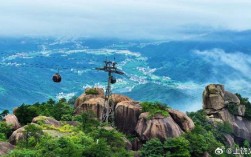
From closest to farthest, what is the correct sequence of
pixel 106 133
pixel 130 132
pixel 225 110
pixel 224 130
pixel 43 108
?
pixel 106 133 < pixel 130 132 < pixel 43 108 < pixel 224 130 < pixel 225 110

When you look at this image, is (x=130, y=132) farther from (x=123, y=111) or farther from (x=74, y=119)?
(x=74, y=119)

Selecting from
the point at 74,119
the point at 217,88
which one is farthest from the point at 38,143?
the point at 217,88

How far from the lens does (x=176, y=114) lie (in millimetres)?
44719

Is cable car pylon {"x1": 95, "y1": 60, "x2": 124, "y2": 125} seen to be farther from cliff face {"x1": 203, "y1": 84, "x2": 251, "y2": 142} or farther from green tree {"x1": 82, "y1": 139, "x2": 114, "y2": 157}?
cliff face {"x1": 203, "y1": 84, "x2": 251, "y2": 142}

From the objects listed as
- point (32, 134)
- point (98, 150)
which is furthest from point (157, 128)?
point (32, 134)

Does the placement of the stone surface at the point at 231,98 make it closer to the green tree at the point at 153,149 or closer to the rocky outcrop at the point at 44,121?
the green tree at the point at 153,149

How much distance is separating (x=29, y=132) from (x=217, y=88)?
28123 mm

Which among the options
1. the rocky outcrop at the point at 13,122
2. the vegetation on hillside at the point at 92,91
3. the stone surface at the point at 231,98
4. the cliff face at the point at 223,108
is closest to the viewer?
the rocky outcrop at the point at 13,122

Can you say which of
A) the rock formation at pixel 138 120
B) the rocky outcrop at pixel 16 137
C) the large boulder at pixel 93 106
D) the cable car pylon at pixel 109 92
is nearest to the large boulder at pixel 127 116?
the rock formation at pixel 138 120

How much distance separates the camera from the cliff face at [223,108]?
59531 millimetres

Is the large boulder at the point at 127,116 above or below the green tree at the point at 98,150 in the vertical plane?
above

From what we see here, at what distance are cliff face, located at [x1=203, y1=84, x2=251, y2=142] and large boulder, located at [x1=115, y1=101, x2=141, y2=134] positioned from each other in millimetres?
16195

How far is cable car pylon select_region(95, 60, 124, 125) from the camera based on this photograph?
44.2 meters

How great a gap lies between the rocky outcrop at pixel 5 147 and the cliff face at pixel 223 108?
89.2 ft
